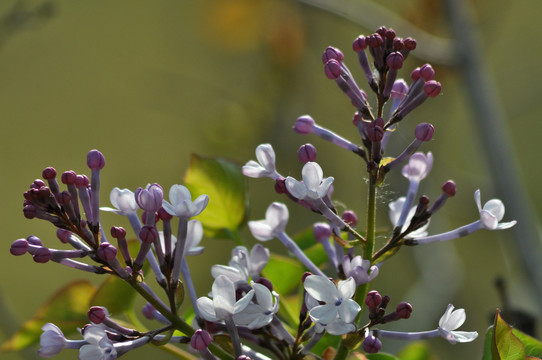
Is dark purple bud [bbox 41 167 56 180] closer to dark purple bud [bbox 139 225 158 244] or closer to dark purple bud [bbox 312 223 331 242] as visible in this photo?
dark purple bud [bbox 139 225 158 244]

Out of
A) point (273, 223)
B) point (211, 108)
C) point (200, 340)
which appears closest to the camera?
point (200, 340)

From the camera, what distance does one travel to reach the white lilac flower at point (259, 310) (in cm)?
30

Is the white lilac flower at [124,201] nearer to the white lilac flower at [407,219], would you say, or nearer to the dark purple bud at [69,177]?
the dark purple bud at [69,177]

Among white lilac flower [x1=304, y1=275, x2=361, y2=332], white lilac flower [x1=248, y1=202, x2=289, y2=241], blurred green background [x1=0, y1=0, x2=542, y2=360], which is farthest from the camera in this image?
blurred green background [x1=0, y1=0, x2=542, y2=360]

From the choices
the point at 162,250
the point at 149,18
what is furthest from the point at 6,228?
the point at 162,250

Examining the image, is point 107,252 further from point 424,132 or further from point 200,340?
point 424,132

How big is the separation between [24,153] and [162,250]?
2.80 meters

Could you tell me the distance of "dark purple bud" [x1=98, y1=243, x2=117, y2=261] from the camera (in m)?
0.30

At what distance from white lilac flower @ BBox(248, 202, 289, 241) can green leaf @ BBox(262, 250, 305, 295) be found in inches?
2.0

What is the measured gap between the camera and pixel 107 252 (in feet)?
0.97

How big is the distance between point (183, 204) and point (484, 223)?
0.16 meters

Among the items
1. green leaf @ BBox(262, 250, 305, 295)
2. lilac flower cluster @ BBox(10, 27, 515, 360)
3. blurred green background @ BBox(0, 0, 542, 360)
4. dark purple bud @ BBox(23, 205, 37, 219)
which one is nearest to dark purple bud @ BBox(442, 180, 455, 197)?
lilac flower cluster @ BBox(10, 27, 515, 360)

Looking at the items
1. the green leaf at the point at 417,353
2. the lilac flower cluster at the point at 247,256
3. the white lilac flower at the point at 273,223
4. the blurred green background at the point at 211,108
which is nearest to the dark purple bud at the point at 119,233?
the lilac flower cluster at the point at 247,256

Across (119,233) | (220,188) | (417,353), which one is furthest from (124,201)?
(417,353)
